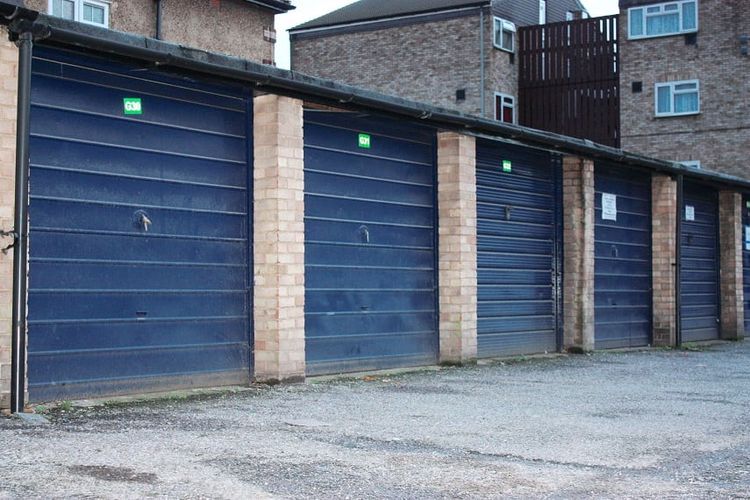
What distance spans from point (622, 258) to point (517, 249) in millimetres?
4204

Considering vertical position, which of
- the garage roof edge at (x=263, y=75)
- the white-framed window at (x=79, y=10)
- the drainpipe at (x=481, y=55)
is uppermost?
the drainpipe at (x=481, y=55)

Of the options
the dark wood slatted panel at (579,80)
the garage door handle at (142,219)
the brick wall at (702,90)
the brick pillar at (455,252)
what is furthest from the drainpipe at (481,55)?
the garage door handle at (142,219)

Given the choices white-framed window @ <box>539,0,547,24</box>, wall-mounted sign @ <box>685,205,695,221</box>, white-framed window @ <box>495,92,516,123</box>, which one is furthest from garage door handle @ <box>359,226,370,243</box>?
white-framed window @ <box>539,0,547,24</box>

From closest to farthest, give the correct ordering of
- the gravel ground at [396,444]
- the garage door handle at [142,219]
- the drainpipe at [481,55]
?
1. the gravel ground at [396,444]
2. the garage door handle at [142,219]
3. the drainpipe at [481,55]

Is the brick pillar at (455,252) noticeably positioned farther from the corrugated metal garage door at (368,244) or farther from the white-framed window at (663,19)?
the white-framed window at (663,19)

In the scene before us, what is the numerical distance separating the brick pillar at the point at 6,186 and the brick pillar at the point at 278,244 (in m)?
3.55

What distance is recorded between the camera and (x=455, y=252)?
16188mm

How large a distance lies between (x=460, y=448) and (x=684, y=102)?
29.7 m

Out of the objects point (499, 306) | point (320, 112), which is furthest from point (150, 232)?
point (499, 306)

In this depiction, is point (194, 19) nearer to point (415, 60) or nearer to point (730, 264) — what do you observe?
point (730, 264)

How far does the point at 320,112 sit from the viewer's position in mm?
14086

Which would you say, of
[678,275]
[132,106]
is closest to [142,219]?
[132,106]

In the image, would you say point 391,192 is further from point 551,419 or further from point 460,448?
point 460,448

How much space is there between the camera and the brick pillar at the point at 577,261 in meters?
19.6
